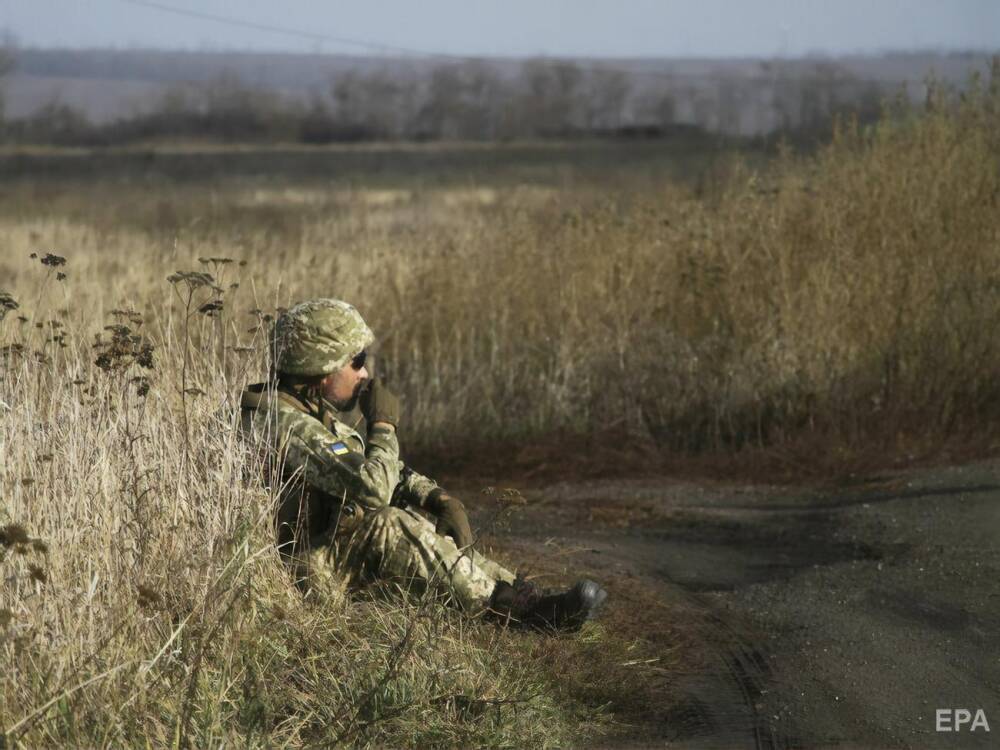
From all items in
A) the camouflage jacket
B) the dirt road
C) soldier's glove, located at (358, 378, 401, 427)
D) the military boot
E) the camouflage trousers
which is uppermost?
soldier's glove, located at (358, 378, 401, 427)

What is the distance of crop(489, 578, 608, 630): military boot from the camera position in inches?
241

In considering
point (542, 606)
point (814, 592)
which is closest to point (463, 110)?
point (814, 592)

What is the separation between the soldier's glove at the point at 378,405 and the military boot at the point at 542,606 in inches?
33.7

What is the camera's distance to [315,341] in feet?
20.1

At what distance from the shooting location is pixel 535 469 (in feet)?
34.9

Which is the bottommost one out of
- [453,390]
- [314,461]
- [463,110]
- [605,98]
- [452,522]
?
[453,390]

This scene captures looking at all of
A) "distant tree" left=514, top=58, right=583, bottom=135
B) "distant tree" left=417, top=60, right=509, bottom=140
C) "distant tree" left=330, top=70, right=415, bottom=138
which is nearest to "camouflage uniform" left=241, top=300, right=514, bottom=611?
"distant tree" left=514, top=58, right=583, bottom=135

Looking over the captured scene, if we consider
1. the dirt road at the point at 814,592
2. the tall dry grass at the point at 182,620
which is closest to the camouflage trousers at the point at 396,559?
the tall dry grass at the point at 182,620

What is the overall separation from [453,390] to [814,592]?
500 cm

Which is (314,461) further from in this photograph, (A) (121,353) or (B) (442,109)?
(B) (442,109)

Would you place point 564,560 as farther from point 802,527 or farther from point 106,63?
point 106,63

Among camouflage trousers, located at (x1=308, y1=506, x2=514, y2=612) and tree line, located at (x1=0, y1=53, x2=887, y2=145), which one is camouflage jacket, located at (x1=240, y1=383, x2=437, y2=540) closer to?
camouflage trousers, located at (x1=308, y1=506, x2=514, y2=612)

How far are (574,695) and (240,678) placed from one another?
137 cm

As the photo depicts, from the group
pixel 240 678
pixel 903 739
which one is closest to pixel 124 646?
pixel 240 678
